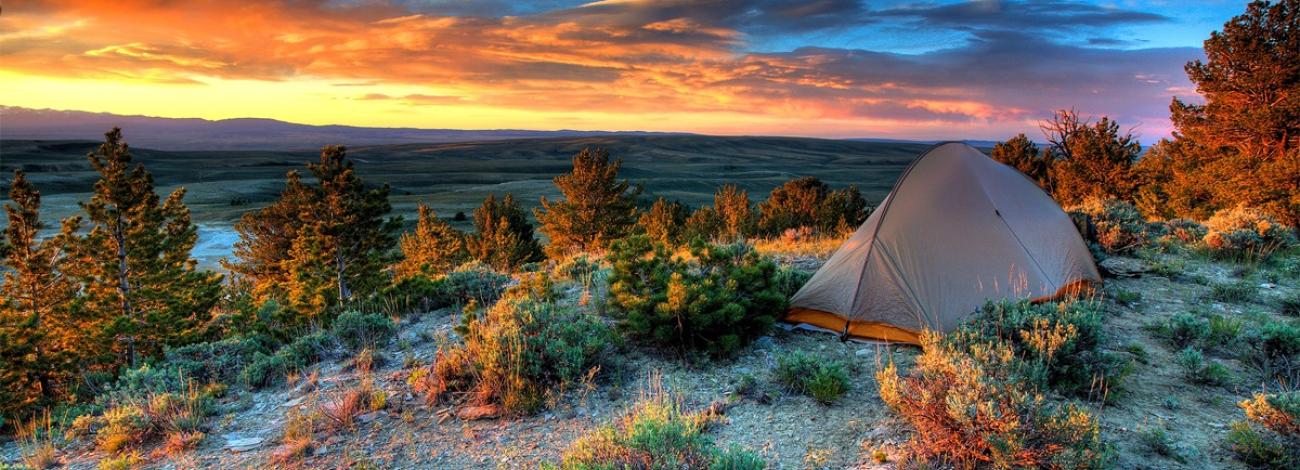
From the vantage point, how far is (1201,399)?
5000 mm

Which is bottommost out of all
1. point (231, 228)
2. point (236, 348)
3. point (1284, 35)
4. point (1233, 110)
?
point (231, 228)

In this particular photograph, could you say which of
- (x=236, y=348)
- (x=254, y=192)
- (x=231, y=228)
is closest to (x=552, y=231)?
(x=236, y=348)

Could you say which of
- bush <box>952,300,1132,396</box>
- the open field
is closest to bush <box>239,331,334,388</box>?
bush <box>952,300,1132,396</box>

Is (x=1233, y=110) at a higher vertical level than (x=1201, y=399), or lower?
higher

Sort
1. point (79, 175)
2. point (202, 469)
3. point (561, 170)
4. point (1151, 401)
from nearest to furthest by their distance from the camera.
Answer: point (202, 469) < point (1151, 401) < point (79, 175) < point (561, 170)

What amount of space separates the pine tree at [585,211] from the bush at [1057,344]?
30231 millimetres

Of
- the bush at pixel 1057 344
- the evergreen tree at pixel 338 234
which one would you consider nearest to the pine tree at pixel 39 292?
the evergreen tree at pixel 338 234

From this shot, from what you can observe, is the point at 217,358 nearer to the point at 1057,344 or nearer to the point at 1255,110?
the point at 1057,344

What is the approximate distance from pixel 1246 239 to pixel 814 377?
10472 millimetres

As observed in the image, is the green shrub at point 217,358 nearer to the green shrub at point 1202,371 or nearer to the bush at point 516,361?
the bush at point 516,361

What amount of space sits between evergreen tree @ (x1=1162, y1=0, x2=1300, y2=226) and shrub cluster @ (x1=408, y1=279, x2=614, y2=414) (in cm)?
2046

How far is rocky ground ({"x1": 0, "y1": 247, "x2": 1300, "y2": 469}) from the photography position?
4.36 m

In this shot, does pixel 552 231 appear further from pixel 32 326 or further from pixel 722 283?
pixel 722 283

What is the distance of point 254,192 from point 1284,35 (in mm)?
127364
